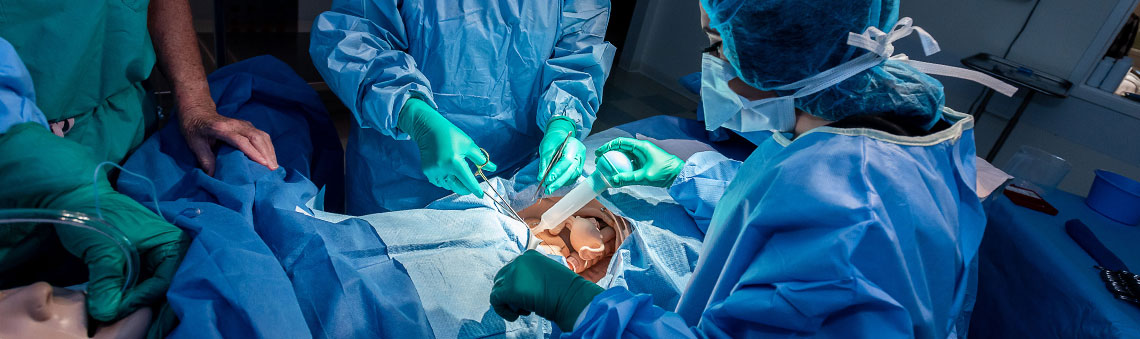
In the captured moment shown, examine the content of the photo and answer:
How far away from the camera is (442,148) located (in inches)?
62.7

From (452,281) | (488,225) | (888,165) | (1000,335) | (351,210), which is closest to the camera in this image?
(888,165)

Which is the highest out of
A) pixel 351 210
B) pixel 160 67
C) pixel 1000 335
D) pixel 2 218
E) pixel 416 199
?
pixel 2 218

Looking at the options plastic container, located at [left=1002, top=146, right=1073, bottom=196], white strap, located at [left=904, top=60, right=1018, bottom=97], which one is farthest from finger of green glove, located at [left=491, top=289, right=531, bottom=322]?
plastic container, located at [left=1002, top=146, right=1073, bottom=196]

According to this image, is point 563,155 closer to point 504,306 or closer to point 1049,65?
point 504,306

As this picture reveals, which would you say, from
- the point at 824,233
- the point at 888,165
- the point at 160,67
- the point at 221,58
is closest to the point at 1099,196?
the point at 888,165

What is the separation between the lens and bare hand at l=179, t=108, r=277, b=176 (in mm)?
1428

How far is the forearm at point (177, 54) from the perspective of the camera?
1541 millimetres

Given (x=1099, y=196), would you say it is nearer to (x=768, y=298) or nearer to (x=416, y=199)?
(x=768, y=298)

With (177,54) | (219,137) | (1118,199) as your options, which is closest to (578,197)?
(219,137)

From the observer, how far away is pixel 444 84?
183cm

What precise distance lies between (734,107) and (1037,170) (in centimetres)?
182

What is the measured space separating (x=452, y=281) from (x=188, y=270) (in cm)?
53

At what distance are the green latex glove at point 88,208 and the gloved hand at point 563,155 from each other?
0.99 meters

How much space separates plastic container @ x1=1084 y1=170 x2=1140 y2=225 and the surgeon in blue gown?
127 cm
